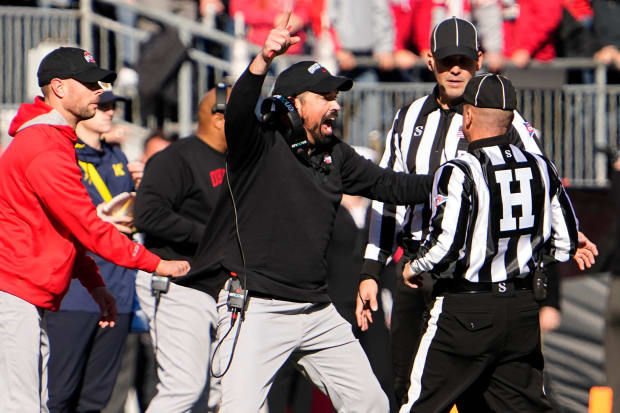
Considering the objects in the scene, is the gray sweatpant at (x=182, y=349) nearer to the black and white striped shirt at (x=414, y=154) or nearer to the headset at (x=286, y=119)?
the black and white striped shirt at (x=414, y=154)

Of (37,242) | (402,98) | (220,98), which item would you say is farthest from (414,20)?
(37,242)

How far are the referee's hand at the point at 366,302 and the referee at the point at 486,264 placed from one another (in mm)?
623

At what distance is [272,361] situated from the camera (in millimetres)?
5621

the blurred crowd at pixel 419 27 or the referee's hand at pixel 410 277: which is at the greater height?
the blurred crowd at pixel 419 27

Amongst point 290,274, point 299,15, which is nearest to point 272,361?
point 290,274

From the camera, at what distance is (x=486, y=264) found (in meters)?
5.48

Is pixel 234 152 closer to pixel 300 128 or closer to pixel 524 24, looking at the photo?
pixel 300 128

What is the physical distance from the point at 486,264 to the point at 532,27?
6.88 metres

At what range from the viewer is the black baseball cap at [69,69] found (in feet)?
19.5

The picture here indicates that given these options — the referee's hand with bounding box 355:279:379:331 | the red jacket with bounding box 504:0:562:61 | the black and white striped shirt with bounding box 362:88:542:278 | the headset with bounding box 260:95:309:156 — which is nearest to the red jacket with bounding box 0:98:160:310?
the headset with bounding box 260:95:309:156

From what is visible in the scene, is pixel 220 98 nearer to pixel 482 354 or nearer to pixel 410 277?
pixel 410 277

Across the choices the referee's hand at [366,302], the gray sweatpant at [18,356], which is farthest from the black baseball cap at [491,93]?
the gray sweatpant at [18,356]

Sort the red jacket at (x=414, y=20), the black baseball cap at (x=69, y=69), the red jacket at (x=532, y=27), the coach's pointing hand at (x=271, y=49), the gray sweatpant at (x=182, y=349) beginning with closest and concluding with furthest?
1. the coach's pointing hand at (x=271, y=49)
2. the black baseball cap at (x=69, y=69)
3. the gray sweatpant at (x=182, y=349)
4. the red jacket at (x=414, y=20)
5. the red jacket at (x=532, y=27)

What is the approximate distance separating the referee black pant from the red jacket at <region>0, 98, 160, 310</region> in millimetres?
1563
